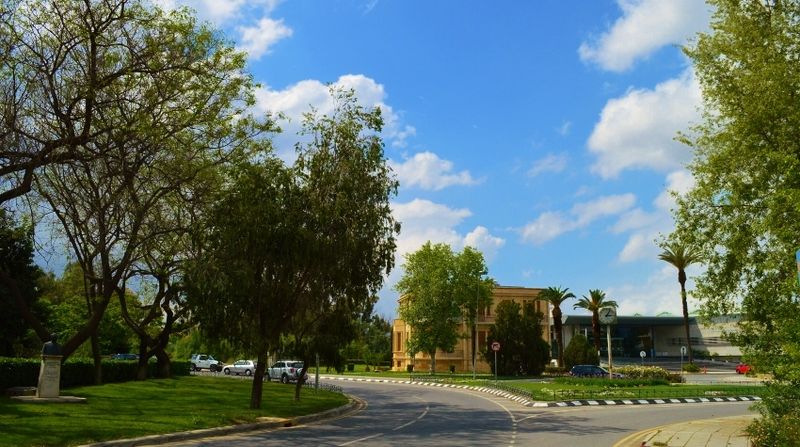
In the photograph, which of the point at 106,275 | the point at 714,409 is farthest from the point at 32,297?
the point at 714,409

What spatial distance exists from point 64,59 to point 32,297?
34.0 metres

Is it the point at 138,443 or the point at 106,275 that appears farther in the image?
the point at 106,275

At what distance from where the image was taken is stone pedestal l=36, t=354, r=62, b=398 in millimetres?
25781

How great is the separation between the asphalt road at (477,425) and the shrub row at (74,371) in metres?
14.7

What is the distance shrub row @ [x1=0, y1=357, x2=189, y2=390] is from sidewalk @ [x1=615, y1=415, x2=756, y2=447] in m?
24.8

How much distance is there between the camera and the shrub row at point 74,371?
2878cm

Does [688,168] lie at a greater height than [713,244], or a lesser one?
greater

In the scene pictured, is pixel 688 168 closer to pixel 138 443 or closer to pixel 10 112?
pixel 138 443

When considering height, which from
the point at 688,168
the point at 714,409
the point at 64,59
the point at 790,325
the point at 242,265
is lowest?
the point at 714,409

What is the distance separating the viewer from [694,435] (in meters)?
19.2

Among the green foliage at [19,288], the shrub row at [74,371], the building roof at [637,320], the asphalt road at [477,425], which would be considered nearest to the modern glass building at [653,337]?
the building roof at [637,320]

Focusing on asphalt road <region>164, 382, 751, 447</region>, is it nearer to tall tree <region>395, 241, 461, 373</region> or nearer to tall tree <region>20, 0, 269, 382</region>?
tall tree <region>20, 0, 269, 382</region>

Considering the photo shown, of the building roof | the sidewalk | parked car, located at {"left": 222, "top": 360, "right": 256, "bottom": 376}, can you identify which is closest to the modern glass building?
the building roof

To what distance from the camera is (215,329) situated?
24953mm
